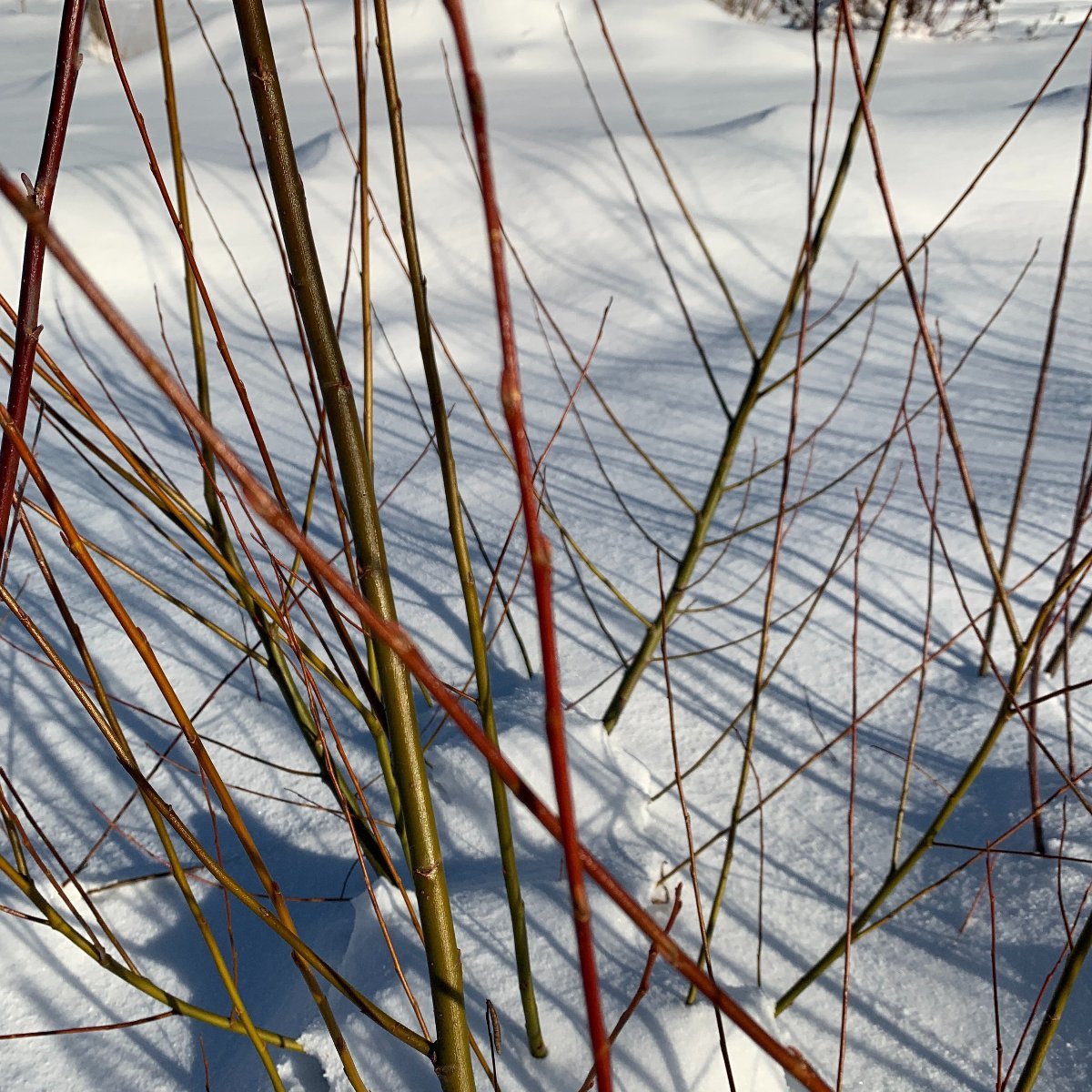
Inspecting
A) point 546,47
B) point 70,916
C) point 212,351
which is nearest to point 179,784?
point 70,916

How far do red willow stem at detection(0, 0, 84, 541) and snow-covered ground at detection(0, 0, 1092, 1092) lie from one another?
1.07 ft

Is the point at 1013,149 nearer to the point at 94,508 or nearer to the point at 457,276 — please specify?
the point at 457,276

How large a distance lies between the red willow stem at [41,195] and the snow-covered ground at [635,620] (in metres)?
0.33

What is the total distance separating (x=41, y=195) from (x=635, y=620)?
4.31 ft

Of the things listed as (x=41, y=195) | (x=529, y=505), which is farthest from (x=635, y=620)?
(x=529, y=505)

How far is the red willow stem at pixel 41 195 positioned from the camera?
376mm

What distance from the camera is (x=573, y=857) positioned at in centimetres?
25

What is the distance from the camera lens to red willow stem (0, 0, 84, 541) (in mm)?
376

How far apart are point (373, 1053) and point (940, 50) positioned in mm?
7941

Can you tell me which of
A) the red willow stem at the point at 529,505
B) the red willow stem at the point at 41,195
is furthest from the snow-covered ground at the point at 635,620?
the red willow stem at the point at 529,505

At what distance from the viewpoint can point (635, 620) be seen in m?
1.62

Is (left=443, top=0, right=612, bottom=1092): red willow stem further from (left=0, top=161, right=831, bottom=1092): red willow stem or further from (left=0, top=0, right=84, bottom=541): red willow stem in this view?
(left=0, top=0, right=84, bottom=541): red willow stem

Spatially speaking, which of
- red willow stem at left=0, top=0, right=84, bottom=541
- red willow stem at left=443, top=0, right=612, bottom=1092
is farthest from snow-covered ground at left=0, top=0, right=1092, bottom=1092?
red willow stem at left=443, top=0, right=612, bottom=1092

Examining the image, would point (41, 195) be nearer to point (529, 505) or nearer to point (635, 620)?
point (529, 505)
